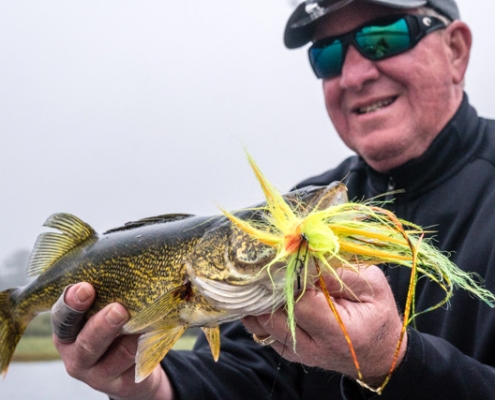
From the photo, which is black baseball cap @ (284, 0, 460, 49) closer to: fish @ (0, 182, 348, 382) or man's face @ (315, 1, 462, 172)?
man's face @ (315, 1, 462, 172)

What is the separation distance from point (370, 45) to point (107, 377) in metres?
2.14

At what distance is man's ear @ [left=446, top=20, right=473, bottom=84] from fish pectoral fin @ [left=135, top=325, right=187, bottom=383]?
232 cm

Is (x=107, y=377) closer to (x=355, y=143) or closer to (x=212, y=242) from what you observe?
(x=212, y=242)

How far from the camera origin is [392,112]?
3248mm

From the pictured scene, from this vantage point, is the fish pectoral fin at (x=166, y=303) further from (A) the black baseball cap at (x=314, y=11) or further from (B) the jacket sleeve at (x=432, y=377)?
(A) the black baseball cap at (x=314, y=11)

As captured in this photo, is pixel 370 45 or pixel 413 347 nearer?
pixel 413 347

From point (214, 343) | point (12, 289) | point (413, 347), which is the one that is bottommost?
point (413, 347)

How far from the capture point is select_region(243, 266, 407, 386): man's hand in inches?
63.1

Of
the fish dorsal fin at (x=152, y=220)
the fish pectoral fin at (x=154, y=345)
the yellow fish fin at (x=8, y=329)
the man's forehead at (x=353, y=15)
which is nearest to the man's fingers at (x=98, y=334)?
the fish pectoral fin at (x=154, y=345)

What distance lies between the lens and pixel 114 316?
2.07 metres

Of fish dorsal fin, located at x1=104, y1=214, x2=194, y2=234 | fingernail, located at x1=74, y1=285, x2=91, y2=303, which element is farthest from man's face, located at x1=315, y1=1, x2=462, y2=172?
fingernail, located at x1=74, y1=285, x2=91, y2=303

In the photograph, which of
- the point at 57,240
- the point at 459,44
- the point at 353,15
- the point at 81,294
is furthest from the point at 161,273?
the point at 459,44

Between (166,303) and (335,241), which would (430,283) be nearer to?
(166,303)

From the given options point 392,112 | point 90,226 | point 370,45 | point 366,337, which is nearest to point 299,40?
point 370,45
